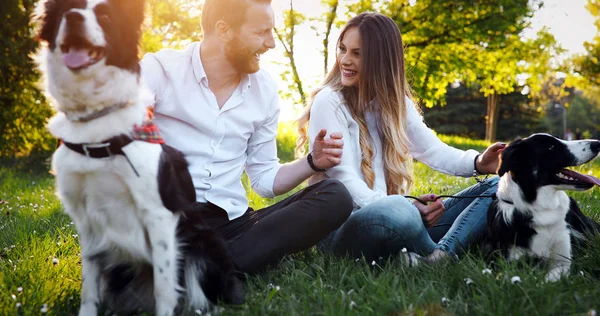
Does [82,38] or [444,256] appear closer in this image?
[82,38]

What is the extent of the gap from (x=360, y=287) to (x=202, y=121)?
1.31 m

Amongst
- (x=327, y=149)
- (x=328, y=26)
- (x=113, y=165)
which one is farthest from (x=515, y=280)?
(x=328, y=26)

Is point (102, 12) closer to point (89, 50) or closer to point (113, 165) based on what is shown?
point (89, 50)

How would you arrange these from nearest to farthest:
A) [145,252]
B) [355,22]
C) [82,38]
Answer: [82,38], [145,252], [355,22]

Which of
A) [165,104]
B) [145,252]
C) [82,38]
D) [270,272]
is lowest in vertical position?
[270,272]

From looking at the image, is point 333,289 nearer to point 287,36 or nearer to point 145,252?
point 145,252

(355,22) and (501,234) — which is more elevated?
(355,22)

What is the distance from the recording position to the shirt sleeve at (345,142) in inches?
135

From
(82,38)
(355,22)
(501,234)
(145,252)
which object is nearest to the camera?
(82,38)

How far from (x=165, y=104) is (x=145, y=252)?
104 cm

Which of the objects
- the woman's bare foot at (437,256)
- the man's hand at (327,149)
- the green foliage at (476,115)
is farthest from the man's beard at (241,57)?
the green foliage at (476,115)

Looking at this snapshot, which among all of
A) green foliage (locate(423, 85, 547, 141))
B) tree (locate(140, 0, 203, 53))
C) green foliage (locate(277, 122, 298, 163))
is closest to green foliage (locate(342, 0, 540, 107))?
green foliage (locate(277, 122, 298, 163))

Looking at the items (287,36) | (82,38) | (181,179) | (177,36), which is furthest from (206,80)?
(177,36)

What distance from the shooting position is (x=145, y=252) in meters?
2.27
